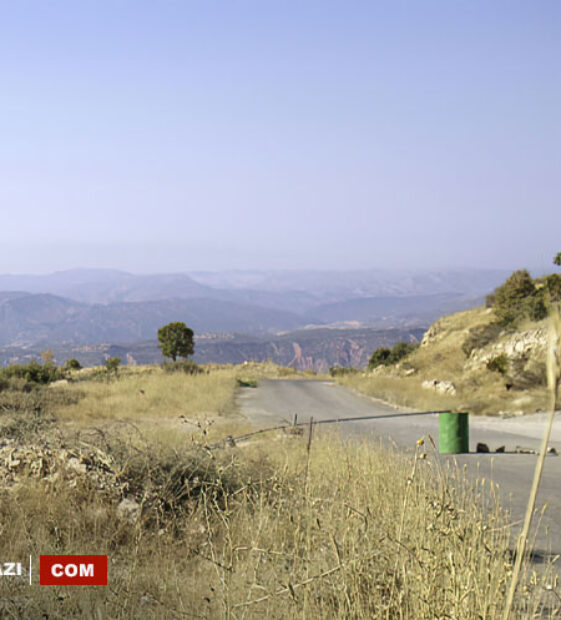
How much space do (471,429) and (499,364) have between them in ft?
27.9

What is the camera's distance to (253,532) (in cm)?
522

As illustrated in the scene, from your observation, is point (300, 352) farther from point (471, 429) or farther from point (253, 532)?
point (253, 532)

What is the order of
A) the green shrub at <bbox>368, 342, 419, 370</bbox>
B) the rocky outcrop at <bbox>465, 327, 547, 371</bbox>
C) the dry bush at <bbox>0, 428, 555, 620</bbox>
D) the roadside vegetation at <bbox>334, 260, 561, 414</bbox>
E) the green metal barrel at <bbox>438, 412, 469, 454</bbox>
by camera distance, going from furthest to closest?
the green shrub at <bbox>368, 342, 419, 370</bbox>
the rocky outcrop at <bbox>465, 327, 547, 371</bbox>
the roadside vegetation at <bbox>334, 260, 561, 414</bbox>
the green metal barrel at <bbox>438, 412, 469, 454</bbox>
the dry bush at <bbox>0, 428, 555, 620</bbox>

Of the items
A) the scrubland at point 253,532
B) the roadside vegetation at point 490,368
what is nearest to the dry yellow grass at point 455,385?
the roadside vegetation at point 490,368

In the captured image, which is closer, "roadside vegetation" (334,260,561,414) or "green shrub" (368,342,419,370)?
"roadside vegetation" (334,260,561,414)

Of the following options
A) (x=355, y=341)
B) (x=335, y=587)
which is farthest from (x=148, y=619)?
(x=355, y=341)

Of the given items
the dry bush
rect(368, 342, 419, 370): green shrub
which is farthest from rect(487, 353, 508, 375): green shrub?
the dry bush

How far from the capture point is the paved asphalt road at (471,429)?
23.7 feet

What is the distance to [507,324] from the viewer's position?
1152 inches

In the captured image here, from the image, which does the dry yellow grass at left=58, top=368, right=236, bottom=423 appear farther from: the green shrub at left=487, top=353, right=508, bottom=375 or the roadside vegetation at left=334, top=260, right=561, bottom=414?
the green shrub at left=487, top=353, right=508, bottom=375

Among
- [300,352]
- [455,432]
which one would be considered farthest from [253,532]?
[300,352]

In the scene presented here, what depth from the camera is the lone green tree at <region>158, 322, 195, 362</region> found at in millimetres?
42906

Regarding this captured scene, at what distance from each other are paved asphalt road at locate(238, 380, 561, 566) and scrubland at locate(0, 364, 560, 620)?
0.53 meters

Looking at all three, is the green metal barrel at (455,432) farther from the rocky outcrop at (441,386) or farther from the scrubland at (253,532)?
the rocky outcrop at (441,386)
